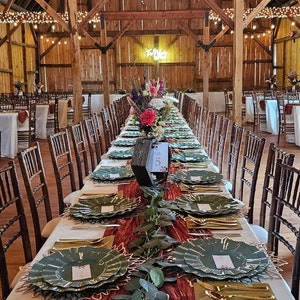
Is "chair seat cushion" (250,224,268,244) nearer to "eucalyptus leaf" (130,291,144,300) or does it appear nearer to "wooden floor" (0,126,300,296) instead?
"wooden floor" (0,126,300,296)

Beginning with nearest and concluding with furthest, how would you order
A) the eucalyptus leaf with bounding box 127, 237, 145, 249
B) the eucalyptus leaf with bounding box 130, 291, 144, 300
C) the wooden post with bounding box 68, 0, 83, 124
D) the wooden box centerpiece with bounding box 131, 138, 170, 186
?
the eucalyptus leaf with bounding box 130, 291, 144, 300 → the eucalyptus leaf with bounding box 127, 237, 145, 249 → the wooden box centerpiece with bounding box 131, 138, 170, 186 → the wooden post with bounding box 68, 0, 83, 124

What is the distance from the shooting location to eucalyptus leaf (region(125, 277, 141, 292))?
133 centimetres

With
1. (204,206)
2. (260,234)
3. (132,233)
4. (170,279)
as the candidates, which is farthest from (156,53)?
(170,279)

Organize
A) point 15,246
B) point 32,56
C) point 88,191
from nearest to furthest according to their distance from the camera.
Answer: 1. point 88,191
2. point 15,246
3. point 32,56

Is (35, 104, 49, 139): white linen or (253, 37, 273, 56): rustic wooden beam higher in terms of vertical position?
(253, 37, 273, 56): rustic wooden beam

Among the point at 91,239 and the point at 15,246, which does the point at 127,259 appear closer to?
the point at 91,239

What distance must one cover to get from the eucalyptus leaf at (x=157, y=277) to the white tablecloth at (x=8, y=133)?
252 inches

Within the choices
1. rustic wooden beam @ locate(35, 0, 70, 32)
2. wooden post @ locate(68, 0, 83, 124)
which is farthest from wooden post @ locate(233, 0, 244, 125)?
rustic wooden beam @ locate(35, 0, 70, 32)

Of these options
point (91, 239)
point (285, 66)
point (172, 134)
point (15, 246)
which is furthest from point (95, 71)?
point (91, 239)

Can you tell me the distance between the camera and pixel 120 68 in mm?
17766

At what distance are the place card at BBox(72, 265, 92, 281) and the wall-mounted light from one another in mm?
16131

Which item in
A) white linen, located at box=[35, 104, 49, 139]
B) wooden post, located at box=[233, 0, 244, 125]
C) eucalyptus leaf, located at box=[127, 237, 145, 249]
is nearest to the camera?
eucalyptus leaf, located at box=[127, 237, 145, 249]

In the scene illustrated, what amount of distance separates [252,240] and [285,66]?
53.8 ft

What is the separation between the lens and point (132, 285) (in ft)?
4.41
